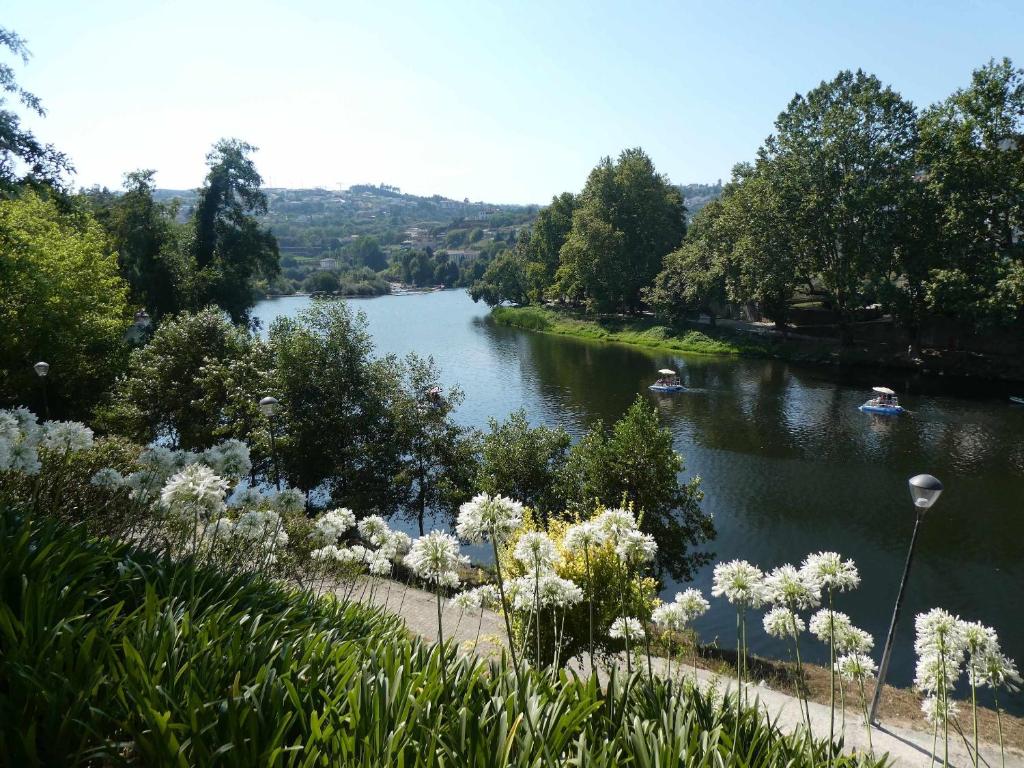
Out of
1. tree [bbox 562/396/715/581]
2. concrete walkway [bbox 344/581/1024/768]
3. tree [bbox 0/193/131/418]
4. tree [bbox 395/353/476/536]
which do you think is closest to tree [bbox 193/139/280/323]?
tree [bbox 0/193/131/418]

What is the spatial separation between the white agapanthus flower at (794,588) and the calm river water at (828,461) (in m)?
9.12

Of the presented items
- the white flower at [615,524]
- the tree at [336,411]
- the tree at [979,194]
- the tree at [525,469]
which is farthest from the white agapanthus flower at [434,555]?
the tree at [979,194]

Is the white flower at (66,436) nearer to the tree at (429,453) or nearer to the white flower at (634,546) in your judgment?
the white flower at (634,546)

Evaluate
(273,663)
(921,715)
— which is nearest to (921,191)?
(921,715)

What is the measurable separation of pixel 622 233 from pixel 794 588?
52251mm

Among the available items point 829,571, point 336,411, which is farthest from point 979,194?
point 829,571

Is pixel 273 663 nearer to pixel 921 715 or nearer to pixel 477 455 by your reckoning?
pixel 921 715

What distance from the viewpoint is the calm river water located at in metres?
15.5

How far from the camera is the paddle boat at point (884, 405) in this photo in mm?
29922

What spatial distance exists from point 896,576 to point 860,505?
14.7 feet

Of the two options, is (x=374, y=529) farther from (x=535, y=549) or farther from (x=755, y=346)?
(x=755, y=346)

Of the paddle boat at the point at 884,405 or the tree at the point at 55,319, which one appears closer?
the tree at the point at 55,319

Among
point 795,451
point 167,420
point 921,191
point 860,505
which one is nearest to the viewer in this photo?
point 860,505

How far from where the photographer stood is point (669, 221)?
58.9 meters
